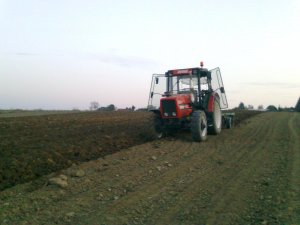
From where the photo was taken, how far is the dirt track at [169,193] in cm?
533

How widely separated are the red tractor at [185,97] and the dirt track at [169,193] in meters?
2.62

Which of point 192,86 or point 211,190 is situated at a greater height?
point 192,86

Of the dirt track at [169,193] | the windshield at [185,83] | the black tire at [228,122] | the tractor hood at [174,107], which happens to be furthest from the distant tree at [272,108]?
the dirt track at [169,193]

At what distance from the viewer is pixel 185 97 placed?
12531mm

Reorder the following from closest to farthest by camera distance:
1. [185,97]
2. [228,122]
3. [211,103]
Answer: [185,97], [211,103], [228,122]

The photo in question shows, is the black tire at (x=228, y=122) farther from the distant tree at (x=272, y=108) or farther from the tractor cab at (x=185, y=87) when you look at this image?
the distant tree at (x=272, y=108)

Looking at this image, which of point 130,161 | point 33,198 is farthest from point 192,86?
point 33,198

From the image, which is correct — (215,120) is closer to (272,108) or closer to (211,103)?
(211,103)

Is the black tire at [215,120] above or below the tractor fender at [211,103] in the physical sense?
below

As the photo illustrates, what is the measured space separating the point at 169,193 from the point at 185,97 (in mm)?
6482

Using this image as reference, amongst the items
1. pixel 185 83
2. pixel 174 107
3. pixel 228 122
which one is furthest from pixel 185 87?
pixel 228 122

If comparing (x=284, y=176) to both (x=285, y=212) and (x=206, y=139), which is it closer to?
(x=285, y=212)

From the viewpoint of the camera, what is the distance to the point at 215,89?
45.7ft

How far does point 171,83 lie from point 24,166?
6429mm
